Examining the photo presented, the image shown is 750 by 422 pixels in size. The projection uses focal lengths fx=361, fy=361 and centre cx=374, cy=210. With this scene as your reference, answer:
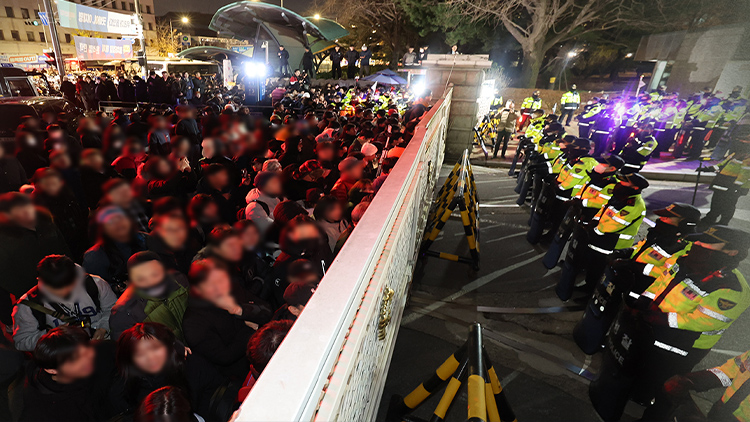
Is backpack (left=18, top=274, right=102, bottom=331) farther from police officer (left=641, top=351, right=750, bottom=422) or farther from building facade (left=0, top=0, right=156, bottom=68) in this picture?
building facade (left=0, top=0, right=156, bottom=68)

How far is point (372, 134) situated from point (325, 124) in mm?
1639

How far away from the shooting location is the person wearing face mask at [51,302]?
8.77ft

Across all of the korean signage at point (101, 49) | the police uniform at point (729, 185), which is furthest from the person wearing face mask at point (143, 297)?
the korean signage at point (101, 49)

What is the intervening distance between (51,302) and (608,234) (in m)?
6.02

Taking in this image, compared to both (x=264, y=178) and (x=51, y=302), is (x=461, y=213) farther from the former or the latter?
(x=51, y=302)

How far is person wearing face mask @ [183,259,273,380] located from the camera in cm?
268

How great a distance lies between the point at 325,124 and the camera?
8672mm

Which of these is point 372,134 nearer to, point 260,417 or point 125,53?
point 260,417

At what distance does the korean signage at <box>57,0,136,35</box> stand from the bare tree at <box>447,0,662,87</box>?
17.3m

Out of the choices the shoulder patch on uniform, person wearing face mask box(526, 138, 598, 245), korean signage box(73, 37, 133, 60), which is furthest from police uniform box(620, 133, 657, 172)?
korean signage box(73, 37, 133, 60)

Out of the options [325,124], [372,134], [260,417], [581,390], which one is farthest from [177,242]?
[325,124]

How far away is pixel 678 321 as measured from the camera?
3.11 m

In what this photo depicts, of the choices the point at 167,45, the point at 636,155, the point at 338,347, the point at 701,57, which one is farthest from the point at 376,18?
the point at 167,45

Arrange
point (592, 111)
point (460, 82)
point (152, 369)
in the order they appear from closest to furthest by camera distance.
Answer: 1. point (152, 369)
2. point (460, 82)
3. point (592, 111)
